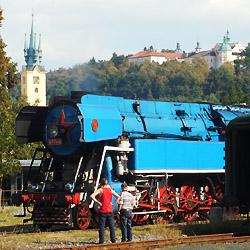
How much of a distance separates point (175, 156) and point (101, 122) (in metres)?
3.62

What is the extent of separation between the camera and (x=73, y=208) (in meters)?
20.3

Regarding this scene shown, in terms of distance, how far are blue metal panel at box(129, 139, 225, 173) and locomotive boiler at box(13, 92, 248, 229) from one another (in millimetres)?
32

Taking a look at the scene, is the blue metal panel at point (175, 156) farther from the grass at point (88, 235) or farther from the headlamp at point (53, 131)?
the headlamp at point (53, 131)

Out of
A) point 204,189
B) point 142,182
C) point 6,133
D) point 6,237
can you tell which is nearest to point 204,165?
point 204,189

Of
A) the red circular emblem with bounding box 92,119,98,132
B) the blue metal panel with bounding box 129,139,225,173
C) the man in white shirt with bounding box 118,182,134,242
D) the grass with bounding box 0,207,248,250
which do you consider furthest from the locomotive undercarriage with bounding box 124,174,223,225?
the man in white shirt with bounding box 118,182,134,242

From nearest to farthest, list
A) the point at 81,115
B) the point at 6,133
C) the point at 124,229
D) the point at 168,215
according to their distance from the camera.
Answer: the point at 124,229
the point at 81,115
the point at 168,215
the point at 6,133

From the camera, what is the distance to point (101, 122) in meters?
20.3

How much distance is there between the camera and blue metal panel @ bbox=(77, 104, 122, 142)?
1988 centimetres

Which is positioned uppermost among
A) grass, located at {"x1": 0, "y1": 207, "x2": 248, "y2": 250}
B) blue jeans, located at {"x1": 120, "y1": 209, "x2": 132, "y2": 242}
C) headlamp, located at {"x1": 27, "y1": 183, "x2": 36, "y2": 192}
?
headlamp, located at {"x1": 27, "y1": 183, "x2": 36, "y2": 192}

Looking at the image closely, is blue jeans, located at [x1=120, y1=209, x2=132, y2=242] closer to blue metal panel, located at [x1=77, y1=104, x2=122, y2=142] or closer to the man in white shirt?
the man in white shirt

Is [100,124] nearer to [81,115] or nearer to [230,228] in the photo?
[81,115]

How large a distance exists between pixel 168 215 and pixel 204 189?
2146 millimetres

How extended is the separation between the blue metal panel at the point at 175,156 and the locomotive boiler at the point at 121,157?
32 mm

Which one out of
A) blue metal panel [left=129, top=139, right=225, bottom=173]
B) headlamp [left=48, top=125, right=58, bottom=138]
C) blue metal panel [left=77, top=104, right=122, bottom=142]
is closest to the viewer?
blue metal panel [left=77, top=104, right=122, bottom=142]
